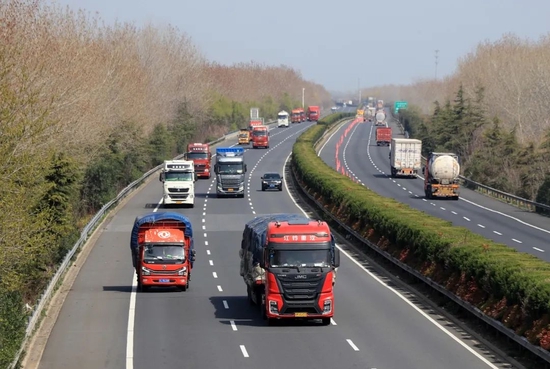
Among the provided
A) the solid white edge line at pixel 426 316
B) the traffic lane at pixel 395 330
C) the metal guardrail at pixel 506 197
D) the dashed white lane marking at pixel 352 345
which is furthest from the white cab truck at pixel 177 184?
the dashed white lane marking at pixel 352 345

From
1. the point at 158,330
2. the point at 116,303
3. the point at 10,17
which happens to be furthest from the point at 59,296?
the point at 10,17

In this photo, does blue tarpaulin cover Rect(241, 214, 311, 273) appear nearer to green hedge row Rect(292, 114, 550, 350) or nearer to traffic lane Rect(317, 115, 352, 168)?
green hedge row Rect(292, 114, 550, 350)

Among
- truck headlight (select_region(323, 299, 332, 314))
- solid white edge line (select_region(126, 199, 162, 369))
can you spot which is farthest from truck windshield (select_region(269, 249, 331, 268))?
solid white edge line (select_region(126, 199, 162, 369))

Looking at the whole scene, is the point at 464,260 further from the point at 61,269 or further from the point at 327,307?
the point at 61,269

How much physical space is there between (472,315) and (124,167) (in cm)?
5979

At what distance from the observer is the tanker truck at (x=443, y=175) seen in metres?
79.0

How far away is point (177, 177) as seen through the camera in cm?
7138

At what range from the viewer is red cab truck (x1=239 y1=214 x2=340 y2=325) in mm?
30766

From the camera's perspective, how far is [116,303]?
36.4 metres

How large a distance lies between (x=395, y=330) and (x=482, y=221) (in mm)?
36221

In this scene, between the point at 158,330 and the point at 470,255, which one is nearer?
the point at 158,330

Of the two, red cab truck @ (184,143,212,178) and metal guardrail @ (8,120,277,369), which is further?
red cab truck @ (184,143,212,178)

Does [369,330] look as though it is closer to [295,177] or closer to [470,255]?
[470,255]

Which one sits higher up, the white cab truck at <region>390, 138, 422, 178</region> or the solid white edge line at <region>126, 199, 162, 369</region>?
the solid white edge line at <region>126, 199, 162, 369</region>
